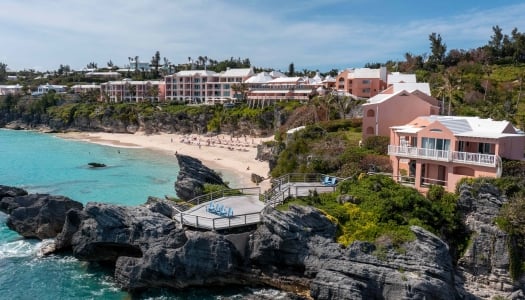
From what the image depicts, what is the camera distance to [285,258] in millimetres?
23109

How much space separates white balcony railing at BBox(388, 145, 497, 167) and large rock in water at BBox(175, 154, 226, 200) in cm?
1525

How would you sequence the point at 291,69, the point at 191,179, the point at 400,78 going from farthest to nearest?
the point at 291,69 → the point at 400,78 → the point at 191,179

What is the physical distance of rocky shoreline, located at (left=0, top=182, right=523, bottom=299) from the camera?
65.0 feet

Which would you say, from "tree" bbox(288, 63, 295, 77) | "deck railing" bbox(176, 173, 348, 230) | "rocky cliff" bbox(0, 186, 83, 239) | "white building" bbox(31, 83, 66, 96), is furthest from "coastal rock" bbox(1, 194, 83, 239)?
"white building" bbox(31, 83, 66, 96)

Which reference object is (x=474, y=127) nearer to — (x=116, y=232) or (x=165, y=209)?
(x=165, y=209)

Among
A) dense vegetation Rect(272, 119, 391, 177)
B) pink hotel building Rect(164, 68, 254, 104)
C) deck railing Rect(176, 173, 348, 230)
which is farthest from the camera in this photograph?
pink hotel building Rect(164, 68, 254, 104)

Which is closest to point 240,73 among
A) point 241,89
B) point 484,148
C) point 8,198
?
point 241,89

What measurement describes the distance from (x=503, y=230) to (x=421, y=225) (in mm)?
4118

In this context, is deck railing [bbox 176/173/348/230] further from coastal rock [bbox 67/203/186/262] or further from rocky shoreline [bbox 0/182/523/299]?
coastal rock [bbox 67/203/186/262]

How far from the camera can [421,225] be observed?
870 inches

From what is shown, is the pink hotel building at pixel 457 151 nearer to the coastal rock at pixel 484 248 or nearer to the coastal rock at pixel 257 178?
the coastal rock at pixel 484 248

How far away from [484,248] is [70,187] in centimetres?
4268

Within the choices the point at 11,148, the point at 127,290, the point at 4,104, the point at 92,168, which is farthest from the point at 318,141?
the point at 4,104

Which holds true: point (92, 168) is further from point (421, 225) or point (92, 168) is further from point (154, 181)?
point (421, 225)
